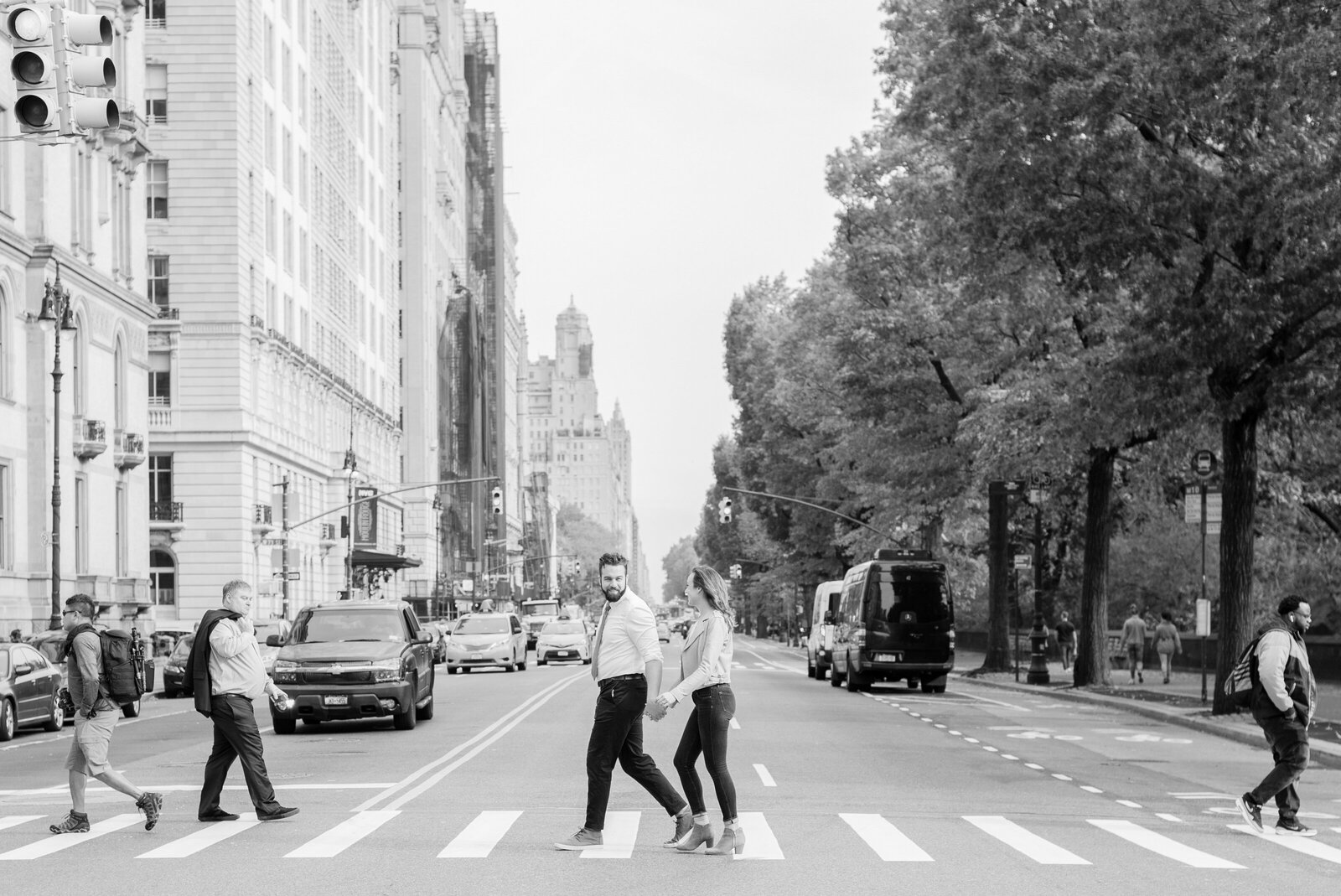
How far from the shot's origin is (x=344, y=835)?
43.4ft

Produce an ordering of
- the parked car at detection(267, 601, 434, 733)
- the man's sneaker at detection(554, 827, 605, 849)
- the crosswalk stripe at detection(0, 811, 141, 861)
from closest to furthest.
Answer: the man's sneaker at detection(554, 827, 605, 849) → the crosswalk stripe at detection(0, 811, 141, 861) → the parked car at detection(267, 601, 434, 733)

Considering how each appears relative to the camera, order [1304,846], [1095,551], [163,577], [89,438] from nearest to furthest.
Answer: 1. [1304,846]
2. [1095,551]
3. [89,438]
4. [163,577]

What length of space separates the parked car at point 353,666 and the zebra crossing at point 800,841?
10.2m

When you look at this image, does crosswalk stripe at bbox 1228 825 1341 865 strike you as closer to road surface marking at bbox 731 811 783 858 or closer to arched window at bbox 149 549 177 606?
road surface marking at bbox 731 811 783 858

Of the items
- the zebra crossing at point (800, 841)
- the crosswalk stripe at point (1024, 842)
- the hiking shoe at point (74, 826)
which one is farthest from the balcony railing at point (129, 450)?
the crosswalk stripe at point (1024, 842)

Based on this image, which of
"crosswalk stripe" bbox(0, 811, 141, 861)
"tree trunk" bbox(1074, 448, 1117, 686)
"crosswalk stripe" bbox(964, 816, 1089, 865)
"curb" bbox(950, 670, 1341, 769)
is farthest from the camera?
"tree trunk" bbox(1074, 448, 1117, 686)

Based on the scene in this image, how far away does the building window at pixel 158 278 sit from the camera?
64125 mm

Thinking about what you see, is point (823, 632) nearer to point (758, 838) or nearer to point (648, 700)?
point (758, 838)

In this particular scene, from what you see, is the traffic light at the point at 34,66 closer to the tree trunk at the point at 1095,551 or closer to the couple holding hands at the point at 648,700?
the couple holding hands at the point at 648,700

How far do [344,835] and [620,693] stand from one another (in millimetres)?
2638

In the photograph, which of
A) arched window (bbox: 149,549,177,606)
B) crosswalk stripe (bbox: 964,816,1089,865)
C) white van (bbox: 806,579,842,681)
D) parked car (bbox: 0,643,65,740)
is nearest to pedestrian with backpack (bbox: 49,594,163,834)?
crosswalk stripe (bbox: 964,816,1089,865)

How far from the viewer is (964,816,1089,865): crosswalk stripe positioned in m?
12.0

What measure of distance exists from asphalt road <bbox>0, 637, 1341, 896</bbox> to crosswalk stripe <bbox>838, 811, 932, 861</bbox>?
37mm

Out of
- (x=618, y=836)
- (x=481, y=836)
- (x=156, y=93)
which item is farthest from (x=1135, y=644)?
(x=156, y=93)
